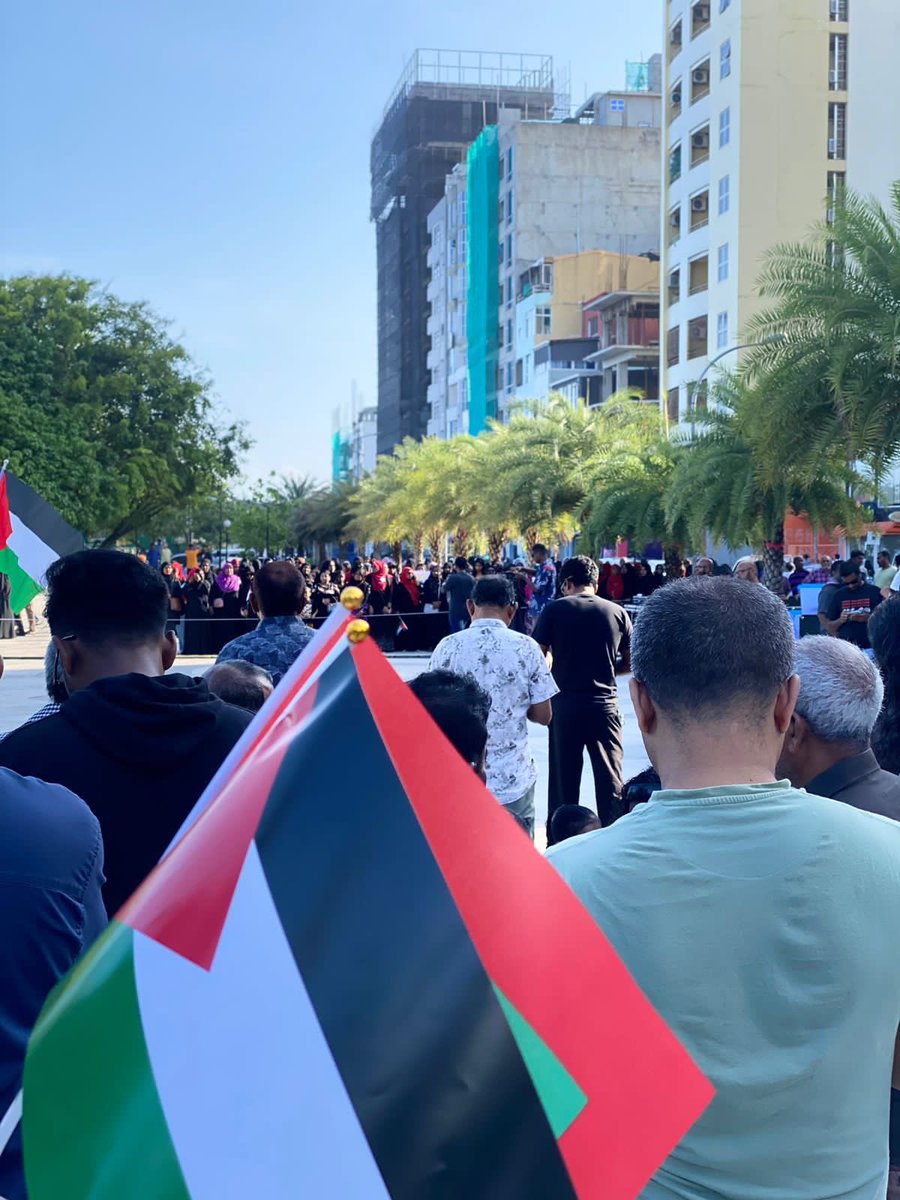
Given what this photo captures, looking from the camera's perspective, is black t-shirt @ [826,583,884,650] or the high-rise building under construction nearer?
black t-shirt @ [826,583,884,650]

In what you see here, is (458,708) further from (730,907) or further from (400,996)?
(400,996)

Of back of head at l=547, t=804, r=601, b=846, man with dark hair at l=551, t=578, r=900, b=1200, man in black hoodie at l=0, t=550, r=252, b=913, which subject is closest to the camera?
man with dark hair at l=551, t=578, r=900, b=1200

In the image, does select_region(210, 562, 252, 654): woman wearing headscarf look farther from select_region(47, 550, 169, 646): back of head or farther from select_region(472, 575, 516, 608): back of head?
select_region(47, 550, 169, 646): back of head

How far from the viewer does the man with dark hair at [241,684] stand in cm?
429

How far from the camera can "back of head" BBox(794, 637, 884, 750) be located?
310 cm

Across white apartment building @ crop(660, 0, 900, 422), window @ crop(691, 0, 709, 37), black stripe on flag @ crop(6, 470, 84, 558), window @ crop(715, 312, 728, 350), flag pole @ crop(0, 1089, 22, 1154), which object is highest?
window @ crop(691, 0, 709, 37)

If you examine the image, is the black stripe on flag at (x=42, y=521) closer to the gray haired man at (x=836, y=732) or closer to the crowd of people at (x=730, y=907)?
the gray haired man at (x=836, y=732)

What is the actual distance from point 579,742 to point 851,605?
238 inches

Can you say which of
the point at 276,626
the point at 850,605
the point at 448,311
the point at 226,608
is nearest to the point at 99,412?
the point at 226,608

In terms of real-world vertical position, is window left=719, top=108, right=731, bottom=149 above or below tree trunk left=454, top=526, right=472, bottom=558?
above

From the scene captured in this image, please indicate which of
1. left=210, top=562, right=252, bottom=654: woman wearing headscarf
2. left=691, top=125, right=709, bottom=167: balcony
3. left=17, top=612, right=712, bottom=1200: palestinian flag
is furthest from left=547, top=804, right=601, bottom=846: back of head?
left=691, top=125, right=709, bottom=167: balcony

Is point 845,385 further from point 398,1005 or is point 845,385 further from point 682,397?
point 682,397

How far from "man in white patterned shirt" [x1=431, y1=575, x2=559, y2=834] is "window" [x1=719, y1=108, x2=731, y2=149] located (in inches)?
1893

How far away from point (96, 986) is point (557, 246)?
7923 centimetres
